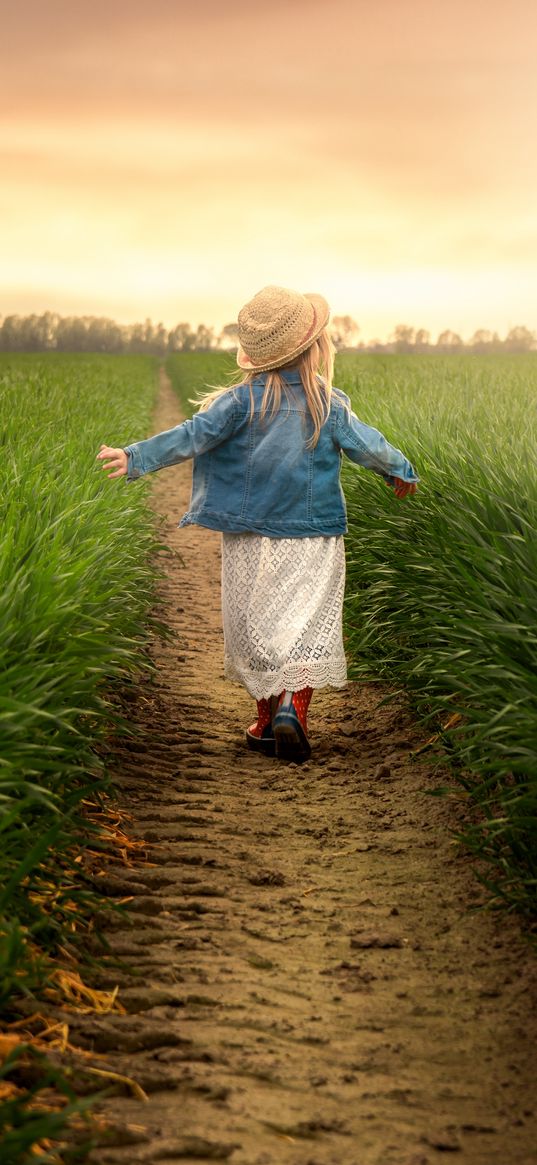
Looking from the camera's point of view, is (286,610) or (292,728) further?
(286,610)

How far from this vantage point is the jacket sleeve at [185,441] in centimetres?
395

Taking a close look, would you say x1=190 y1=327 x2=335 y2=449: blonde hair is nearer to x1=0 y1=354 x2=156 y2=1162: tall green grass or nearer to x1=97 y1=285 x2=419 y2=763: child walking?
x1=97 y1=285 x2=419 y2=763: child walking

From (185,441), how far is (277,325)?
19.8 inches

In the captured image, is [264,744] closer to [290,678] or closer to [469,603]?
[290,678]

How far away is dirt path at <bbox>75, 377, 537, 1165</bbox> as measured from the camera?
7.07 feet

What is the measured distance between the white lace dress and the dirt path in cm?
30

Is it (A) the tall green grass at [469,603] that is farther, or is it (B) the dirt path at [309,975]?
(A) the tall green grass at [469,603]

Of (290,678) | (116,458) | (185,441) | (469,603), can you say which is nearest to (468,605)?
(469,603)

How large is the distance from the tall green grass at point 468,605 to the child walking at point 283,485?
1.12 feet

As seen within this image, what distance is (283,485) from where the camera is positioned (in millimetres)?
4133

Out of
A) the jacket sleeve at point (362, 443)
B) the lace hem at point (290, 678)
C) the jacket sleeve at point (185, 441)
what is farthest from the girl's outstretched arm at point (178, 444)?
the lace hem at point (290, 678)

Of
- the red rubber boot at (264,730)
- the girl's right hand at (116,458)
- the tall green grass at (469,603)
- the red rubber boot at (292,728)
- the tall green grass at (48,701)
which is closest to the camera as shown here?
the tall green grass at (48,701)

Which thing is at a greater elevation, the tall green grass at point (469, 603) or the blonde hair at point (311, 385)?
the blonde hair at point (311, 385)

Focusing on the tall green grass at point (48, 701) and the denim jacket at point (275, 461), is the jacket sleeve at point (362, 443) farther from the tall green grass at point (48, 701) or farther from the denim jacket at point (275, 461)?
the tall green grass at point (48, 701)
